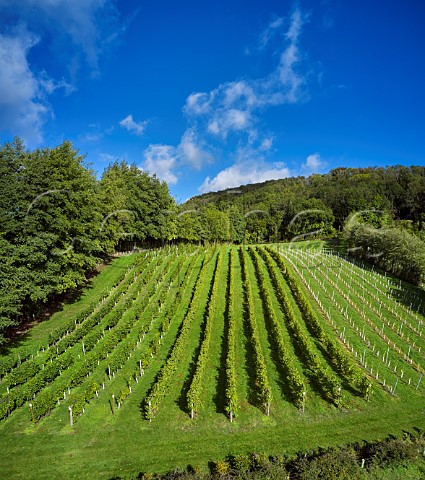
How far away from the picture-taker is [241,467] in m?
14.2

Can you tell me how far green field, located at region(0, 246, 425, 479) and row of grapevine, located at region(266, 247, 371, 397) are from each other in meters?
0.16

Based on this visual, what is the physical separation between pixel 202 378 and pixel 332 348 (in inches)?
433

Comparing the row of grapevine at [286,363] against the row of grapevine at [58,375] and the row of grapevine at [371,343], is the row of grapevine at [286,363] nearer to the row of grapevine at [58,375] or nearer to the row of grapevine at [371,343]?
the row of grapevine at [371,343]

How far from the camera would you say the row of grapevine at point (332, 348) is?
21.8 metres

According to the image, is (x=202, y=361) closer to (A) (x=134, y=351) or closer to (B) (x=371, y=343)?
(A) (x=134, y=351)

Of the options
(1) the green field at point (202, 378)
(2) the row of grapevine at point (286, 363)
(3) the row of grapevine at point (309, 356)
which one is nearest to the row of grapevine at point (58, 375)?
(1) the green field at point (202, 378)

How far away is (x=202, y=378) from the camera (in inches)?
893

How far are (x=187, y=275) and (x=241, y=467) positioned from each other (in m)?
34.9

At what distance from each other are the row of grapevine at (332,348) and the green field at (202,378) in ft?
0.52

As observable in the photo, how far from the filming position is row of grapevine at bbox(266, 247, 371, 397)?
859 inches

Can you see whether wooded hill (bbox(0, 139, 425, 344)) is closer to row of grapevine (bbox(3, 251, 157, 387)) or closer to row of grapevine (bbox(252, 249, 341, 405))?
row of grapevine (bbox(3, 251, 157, 387))

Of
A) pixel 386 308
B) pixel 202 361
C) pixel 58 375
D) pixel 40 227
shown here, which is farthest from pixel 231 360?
pixel 386 308

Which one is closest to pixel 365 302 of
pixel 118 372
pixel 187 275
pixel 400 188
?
pixel 187 275

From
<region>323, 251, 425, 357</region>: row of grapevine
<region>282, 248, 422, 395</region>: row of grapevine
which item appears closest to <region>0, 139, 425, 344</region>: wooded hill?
<region>323, 251, 425, 357</region>: row of grapevine
